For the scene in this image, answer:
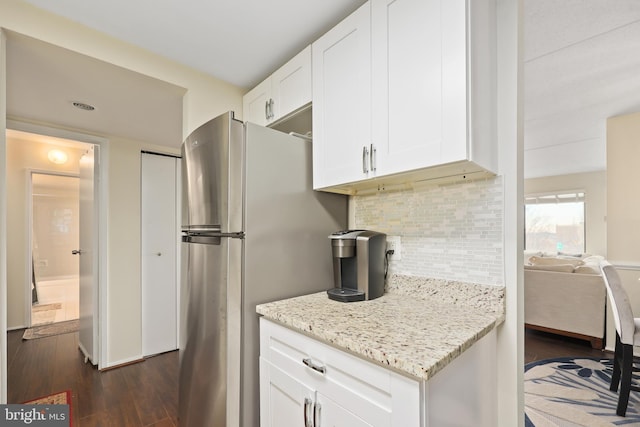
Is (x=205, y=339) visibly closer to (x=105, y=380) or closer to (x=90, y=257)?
(x=105, y=380)

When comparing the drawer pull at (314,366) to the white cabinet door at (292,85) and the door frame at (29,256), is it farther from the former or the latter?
the door frame at (29,256)

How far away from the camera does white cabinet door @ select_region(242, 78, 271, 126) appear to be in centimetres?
194

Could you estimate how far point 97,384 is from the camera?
243 cm

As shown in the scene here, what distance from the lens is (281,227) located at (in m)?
1.46

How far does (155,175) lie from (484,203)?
3178 millimetres

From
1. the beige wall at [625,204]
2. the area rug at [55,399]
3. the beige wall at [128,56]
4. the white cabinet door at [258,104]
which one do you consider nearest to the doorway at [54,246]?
the area rug at [55,399]

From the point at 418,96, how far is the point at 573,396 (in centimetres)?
264

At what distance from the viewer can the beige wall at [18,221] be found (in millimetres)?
3684

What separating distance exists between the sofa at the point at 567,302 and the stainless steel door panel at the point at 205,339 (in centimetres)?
365

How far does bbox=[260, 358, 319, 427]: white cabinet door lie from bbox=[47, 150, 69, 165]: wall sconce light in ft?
15.0

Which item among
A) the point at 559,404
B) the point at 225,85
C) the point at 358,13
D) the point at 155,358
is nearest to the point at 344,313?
the point at 358,13

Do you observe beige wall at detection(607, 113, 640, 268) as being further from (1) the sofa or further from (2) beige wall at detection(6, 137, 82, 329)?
(2) beige wall at detection(6, 137, 82, 329)

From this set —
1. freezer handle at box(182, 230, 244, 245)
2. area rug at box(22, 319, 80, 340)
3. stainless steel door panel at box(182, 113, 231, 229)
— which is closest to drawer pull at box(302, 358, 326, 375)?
freezer handle at box(182, 230, 244, 245)

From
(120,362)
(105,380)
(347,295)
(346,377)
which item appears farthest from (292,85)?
(120,362)
